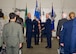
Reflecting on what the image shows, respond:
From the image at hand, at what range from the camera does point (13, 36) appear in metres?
6.28

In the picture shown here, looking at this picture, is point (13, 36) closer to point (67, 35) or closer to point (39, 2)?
point (67, 35)

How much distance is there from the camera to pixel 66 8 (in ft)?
52.1

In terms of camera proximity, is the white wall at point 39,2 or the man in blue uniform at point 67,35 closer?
the man in blue uniform at point 67,35

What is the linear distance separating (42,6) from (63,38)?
9677 mm

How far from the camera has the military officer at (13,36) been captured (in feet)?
20.5

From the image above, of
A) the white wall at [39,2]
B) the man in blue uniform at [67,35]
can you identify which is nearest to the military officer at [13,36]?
the man in blue uniform at [67,35]

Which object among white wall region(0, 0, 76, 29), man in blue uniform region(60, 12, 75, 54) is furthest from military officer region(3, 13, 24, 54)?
white wall region(0, 0, 76, 29)

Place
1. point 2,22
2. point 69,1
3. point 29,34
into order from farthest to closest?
point 69,1 → point 29,34 → point 2,22

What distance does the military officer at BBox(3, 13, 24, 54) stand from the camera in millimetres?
6262

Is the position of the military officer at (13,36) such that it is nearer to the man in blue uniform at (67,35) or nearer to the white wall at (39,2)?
the man in blue uniform at (67,35)

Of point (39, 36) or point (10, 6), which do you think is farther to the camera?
point (10, 6)

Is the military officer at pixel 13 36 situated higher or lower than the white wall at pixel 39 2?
lower

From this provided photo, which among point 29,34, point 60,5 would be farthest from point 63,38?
point 60,5

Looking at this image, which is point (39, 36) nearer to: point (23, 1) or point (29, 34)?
point (29, 34)
